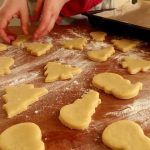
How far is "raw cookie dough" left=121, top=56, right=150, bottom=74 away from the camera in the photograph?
924 mm

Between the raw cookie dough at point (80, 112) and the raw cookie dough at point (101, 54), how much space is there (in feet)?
0.73

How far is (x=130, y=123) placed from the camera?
0.68 m

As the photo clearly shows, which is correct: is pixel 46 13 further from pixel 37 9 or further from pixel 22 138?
pixel 22 138

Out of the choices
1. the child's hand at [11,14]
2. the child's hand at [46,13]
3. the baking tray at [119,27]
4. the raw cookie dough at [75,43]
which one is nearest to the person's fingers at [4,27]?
the child's hand at [11,14]

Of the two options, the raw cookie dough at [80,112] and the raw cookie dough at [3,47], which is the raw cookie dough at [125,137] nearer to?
the raw cookie dough at [80,112]

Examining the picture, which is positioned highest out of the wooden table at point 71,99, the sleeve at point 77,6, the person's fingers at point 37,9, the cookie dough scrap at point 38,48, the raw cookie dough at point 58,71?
the person's fingers at point 37,9

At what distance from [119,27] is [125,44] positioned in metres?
0.07

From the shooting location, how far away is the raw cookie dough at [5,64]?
3.10 ft

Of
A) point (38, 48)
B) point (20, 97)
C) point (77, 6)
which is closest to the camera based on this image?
point (20, 97)

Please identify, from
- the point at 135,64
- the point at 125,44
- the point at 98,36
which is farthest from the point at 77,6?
the point at 135,64

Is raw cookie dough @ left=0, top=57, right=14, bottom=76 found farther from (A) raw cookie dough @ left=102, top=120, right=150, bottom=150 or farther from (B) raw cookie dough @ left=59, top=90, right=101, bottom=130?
(A) raw cookie dough @ left=102, top=120, right=150, bottom=150

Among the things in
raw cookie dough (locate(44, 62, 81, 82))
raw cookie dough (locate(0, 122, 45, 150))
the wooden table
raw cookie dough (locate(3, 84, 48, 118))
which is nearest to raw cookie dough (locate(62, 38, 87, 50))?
the wooden table

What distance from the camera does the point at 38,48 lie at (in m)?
1.08

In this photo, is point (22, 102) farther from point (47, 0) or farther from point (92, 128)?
point (47, 0)
